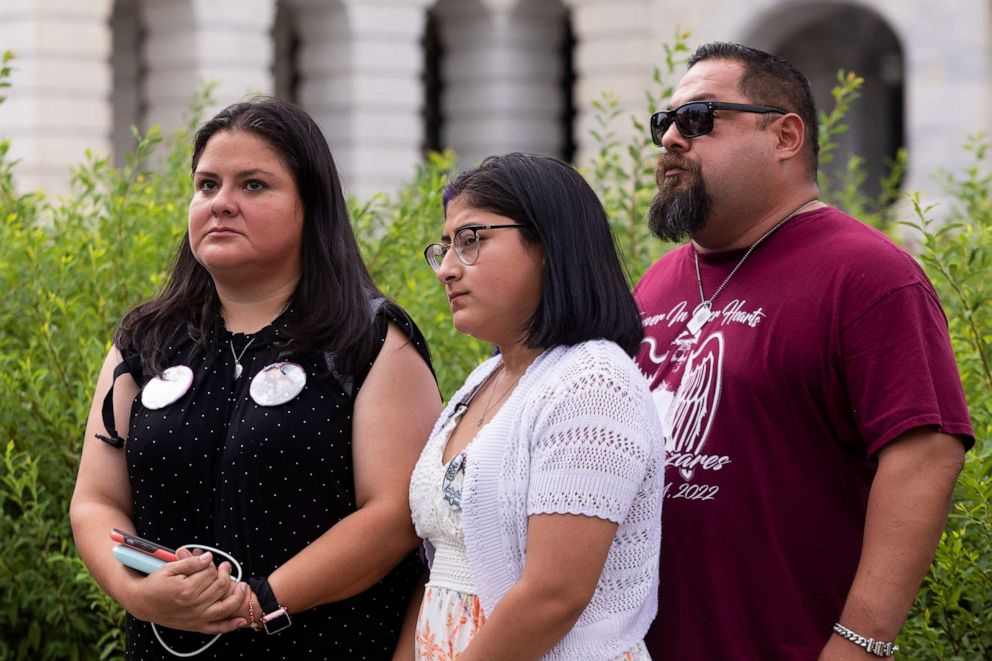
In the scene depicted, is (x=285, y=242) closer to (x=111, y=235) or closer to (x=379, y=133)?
(x=111, y=235)

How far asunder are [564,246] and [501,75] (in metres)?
18.0

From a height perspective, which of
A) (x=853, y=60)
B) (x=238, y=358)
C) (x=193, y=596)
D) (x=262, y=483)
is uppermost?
(x=853, y=60)

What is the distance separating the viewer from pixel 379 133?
65.1 feet

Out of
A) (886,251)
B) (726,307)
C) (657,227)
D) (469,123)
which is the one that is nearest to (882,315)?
(886,251)

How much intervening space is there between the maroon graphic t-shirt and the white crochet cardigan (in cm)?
19

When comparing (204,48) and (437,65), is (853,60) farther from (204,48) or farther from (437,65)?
(204,48)

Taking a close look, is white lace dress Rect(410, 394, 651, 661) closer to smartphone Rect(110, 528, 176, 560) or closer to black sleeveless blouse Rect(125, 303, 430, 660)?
black sleeveless blouse Rect(125, 303, 430, 660)

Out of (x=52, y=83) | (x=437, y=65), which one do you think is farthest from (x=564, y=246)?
(x=437, y=65)

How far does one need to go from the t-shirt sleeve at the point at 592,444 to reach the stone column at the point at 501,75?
17.9m

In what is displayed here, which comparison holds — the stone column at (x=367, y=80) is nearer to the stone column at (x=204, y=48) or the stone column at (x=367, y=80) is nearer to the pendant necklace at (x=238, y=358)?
the stone column at (x=204, y=48)

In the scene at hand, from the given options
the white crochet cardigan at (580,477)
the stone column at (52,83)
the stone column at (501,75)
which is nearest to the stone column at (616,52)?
the stone column at (501,75)

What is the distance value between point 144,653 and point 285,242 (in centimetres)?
105

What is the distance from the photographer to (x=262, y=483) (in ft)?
11.4

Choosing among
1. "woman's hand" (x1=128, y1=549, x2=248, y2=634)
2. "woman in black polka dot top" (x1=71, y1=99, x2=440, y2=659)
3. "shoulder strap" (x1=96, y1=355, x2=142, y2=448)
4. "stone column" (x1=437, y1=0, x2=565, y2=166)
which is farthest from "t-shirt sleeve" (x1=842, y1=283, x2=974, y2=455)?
"stone column" (x1=437, y1=0, x2=565, y2=166)
